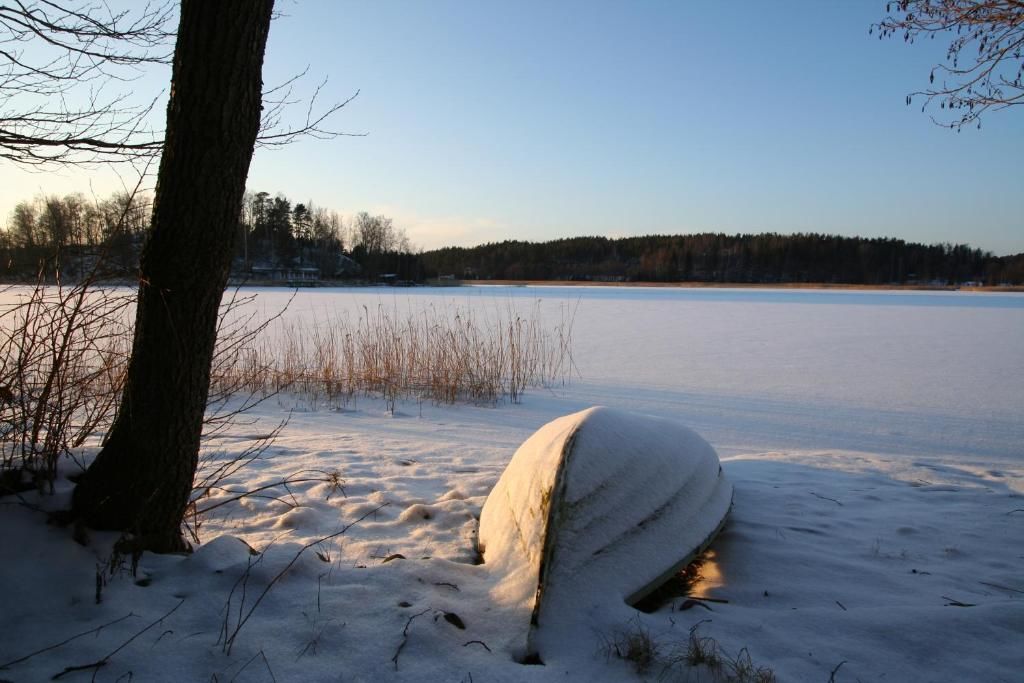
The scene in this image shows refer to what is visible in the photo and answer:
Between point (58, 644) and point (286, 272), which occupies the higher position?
point (286, 272)

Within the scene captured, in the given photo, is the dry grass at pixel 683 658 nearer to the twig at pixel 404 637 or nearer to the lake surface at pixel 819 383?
the twig at pixel 404 637

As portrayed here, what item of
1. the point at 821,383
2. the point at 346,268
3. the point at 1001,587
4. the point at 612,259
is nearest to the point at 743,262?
the point at 612,259

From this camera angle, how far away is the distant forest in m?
52.3

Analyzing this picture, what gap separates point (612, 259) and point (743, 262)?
Answer: 18163 mm

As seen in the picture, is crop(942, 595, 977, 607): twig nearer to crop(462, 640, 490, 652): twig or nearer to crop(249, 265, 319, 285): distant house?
crop(462, 640, 490, 652): twig

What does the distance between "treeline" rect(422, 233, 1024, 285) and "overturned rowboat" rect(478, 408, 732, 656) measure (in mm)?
62559

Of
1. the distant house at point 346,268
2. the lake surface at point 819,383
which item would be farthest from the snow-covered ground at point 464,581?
the distant house at point 346,268

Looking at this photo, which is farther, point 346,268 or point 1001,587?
point 346,268

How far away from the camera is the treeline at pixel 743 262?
226ft

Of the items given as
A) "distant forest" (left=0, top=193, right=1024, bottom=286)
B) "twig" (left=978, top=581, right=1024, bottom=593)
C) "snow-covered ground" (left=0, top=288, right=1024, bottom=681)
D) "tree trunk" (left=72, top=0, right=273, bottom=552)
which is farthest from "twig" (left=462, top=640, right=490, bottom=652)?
"distant forest" (left=0, top=193, right=1024, bottom=286)

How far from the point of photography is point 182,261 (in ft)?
6.91

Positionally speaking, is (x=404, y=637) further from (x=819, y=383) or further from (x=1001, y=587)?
(x=819, y=383)

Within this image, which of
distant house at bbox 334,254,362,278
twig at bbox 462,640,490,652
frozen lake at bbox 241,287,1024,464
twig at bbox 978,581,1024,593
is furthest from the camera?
distant house at bbox 334,254,362,278

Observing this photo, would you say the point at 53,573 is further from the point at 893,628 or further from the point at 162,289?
the point at 893,628
